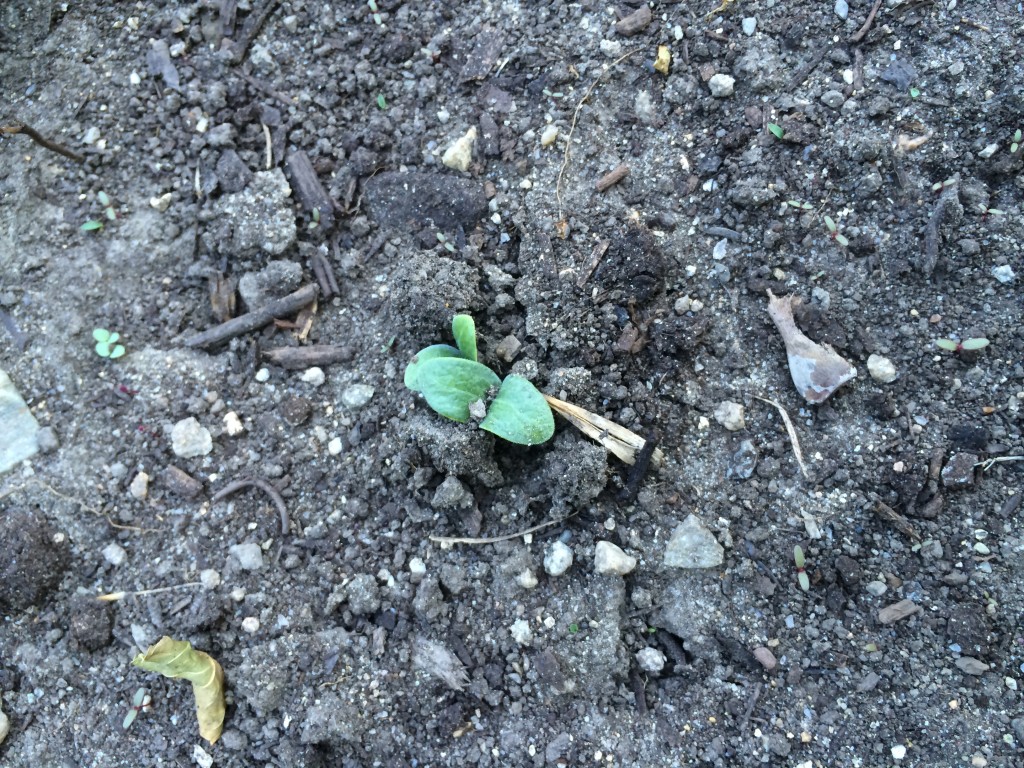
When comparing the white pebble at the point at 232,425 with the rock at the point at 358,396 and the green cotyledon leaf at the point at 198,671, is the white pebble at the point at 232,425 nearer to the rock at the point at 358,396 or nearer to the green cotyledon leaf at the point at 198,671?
the rock at the point at 358,396

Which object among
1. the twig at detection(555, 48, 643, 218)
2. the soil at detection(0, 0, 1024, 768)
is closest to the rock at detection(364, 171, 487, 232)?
the soil at detection(0, 0, 1024, 768)

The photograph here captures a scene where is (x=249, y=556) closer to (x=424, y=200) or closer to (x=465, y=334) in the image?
(x=465, y=334)

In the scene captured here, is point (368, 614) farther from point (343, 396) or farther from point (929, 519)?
point (929, 519)

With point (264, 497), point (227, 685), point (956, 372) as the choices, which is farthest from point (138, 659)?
point (956, 372)

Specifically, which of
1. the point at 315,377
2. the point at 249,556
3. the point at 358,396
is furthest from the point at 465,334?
the point at 249,556

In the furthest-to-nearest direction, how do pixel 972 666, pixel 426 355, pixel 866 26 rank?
pixel 866 26 < pixel 426 355 < pixel 972 666
